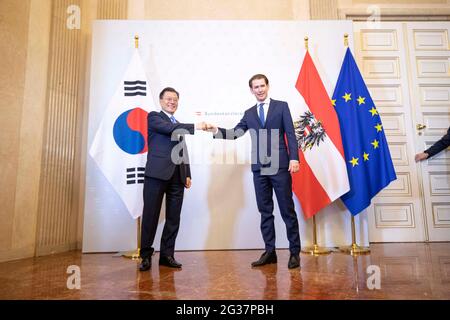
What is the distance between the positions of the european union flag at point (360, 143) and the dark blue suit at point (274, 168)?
1.06m

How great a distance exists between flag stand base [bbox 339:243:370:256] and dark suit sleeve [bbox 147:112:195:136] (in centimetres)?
198

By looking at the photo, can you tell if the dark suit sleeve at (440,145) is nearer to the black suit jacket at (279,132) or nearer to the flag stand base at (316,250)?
the flag stand base at (316,250)

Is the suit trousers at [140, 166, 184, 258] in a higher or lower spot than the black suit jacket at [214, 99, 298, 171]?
lower

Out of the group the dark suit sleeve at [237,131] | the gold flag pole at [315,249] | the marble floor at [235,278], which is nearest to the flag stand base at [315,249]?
the gold flag pole at [315,249]

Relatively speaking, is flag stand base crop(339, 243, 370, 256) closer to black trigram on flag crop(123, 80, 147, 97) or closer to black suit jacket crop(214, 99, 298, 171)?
black suit jacket crop(214, 99, 298, 171)

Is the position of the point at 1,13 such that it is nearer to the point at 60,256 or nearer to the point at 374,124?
the point at 60,256

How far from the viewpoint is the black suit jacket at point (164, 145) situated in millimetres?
2363

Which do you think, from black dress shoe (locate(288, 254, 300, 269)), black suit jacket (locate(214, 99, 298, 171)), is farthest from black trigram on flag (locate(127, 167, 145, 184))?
black dress shoe (locate(288, 254, 300, 269))

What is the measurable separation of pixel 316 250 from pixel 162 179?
5.63 ft

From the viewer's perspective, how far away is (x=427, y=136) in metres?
3.80

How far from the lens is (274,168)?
2.42 m

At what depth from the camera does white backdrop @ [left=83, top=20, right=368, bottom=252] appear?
3.26 m

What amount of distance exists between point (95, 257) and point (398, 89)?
13.3ft

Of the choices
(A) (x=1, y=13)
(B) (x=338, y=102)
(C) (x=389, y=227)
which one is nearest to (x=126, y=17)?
(A) (x=1, y=13)
